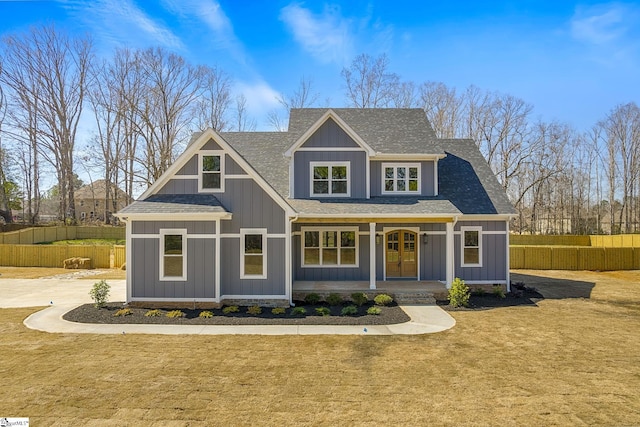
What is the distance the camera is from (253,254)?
13.1 m

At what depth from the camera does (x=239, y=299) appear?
13000mm

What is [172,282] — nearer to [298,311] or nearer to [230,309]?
[230,309]

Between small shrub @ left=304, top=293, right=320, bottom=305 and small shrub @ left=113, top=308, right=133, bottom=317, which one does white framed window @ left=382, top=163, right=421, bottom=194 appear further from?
small shrub @ left=113, top=308, right=133, bottom=317

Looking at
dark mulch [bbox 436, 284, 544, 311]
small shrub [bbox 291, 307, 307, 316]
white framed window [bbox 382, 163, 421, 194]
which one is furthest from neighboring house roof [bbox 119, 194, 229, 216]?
dark mulch [bbox 436, 284, 544, 311]

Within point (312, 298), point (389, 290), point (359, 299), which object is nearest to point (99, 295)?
point (312, 298)

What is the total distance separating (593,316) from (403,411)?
9.98 metres

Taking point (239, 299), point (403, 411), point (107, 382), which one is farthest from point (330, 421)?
point (239, 299)

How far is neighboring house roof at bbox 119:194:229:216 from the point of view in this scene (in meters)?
12.4

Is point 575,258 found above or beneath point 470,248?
beneath

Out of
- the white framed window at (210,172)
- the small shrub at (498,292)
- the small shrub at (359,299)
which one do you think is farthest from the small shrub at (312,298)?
the small shrub at (498,292)

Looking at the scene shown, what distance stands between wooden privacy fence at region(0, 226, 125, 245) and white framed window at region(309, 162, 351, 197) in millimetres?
26460

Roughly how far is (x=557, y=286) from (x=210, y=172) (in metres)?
16.8

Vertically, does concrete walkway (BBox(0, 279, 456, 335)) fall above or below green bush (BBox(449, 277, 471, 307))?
below

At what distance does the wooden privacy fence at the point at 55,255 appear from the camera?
2466 cm
